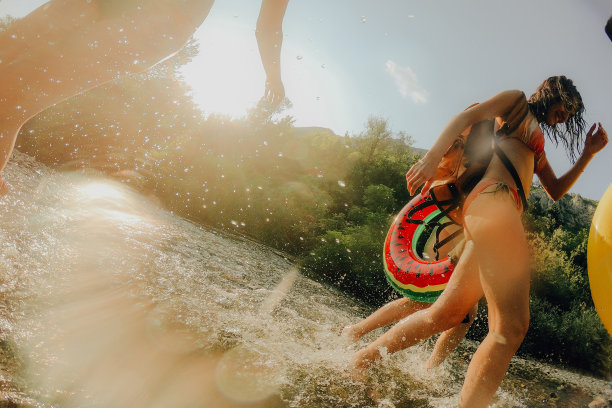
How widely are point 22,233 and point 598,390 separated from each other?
297 inches

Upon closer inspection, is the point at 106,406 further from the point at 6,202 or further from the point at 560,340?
the point at 560,340

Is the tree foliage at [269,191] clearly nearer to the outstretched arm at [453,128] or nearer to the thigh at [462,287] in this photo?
the outstretched arm at [453,128]

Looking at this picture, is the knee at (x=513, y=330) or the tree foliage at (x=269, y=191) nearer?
the knee at (x=513, y=330)

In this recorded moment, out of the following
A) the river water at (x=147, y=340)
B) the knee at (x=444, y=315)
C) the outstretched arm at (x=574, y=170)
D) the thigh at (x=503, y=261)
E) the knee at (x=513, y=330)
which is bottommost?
the river water at (x=147, y=340)

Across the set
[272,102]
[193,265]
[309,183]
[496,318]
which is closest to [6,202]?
[193,265]

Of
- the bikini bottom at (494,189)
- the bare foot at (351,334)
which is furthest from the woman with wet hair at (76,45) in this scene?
the bare foot at (351,334)

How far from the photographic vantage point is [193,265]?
3.46m

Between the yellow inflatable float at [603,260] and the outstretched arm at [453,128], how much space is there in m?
0.98

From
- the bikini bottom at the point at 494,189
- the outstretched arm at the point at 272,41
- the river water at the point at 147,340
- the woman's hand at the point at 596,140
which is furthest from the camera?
the woman's hand at the point at 596,140

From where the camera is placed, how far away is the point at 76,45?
4.14 feet

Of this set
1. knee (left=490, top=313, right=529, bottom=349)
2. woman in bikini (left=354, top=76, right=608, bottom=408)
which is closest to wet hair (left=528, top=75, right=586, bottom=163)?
woman in bikini (left=354, top=76, right=608, bottom=408)

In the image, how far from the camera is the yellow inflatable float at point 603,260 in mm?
1916

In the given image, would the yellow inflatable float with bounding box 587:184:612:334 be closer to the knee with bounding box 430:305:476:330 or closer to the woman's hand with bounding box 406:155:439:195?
the knee with bounding box 430:305:476:330

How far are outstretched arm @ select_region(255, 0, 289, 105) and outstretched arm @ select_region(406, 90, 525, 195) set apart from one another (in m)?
1.18
